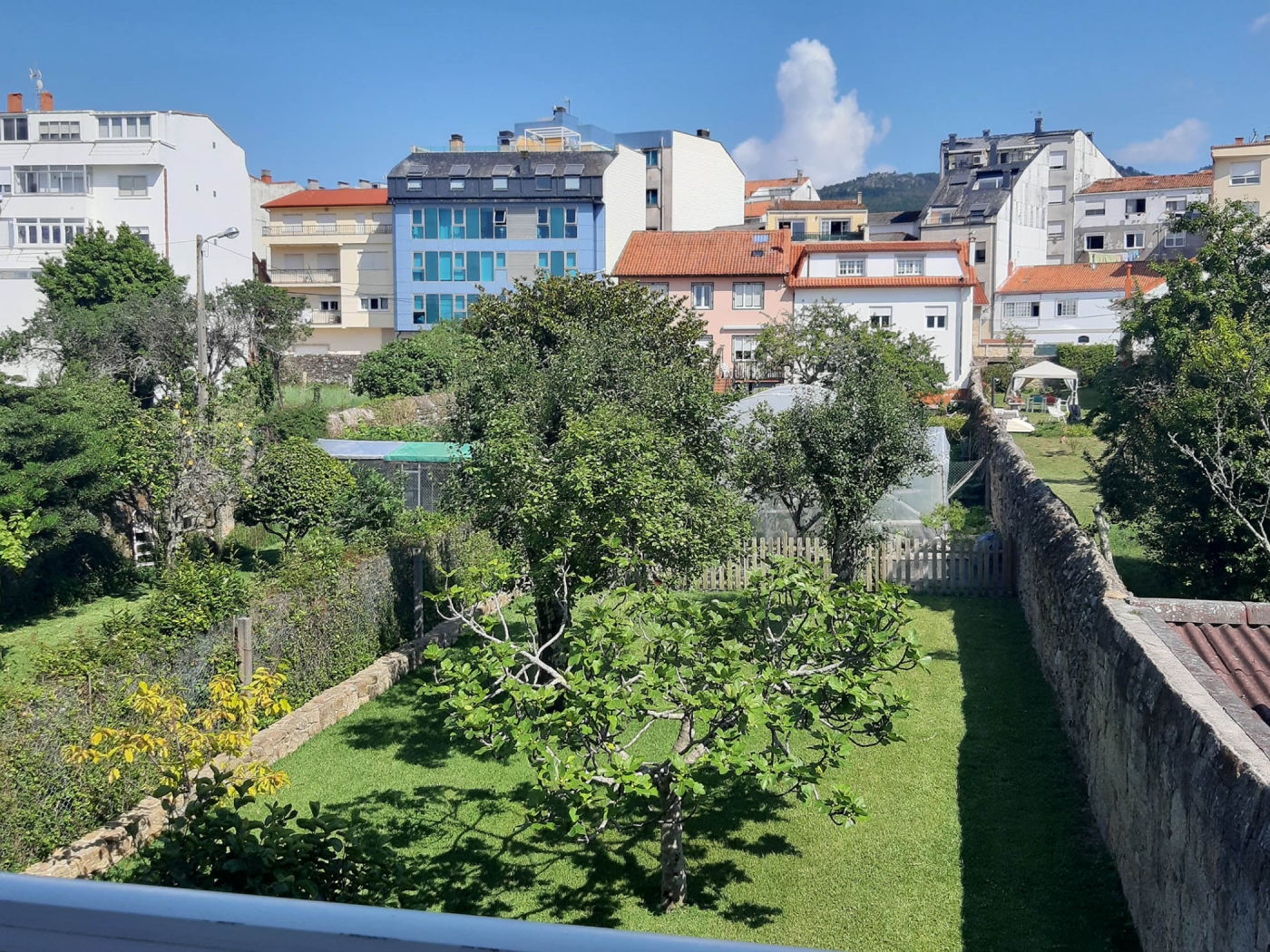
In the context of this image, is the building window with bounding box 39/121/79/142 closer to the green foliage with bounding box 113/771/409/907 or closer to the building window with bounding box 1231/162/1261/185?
the green foliage with bounding box 113/771/409/907

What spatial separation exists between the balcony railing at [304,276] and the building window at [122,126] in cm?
1158

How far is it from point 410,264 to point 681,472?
4697 cm

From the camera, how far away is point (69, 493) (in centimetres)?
1952

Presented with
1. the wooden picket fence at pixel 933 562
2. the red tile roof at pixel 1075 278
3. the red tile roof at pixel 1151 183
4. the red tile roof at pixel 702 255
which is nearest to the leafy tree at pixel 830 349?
the red tile roof at pixel 702 255

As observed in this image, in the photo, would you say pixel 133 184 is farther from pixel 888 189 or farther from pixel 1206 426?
pixel 888 189

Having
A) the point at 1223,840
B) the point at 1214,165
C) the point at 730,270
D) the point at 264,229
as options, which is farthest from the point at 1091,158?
the point at 1223,840

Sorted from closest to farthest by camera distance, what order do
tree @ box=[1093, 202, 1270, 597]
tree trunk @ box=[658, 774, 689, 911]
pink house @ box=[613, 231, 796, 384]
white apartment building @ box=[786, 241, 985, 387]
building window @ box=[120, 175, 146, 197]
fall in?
tree trunk @ box=[658, 774, 689, 911], tree @ box=[1093, 202, 1270, 597], white apartment building @ box=[786, 241, 985, 387], pink house @ box=[613, 231, 796, 384], building window @ box=[120, 175, 146, 197]

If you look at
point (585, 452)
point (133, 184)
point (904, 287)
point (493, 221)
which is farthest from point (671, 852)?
point (133, 184)

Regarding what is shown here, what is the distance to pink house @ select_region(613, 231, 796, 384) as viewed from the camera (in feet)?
168

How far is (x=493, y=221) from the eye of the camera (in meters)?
55.0

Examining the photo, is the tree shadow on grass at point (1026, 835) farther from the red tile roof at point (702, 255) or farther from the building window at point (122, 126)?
the building window at point (122, 126)

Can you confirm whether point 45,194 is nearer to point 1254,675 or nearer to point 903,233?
point 903,233

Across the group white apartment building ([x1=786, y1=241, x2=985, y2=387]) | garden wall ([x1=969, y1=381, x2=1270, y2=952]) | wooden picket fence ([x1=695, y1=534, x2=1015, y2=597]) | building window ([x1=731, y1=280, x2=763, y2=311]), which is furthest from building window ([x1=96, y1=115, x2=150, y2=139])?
garden wall ([x1=969, y1=381, x2=1270, y2=952])

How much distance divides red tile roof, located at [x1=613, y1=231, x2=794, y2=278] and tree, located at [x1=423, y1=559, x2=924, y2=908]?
143 ft
